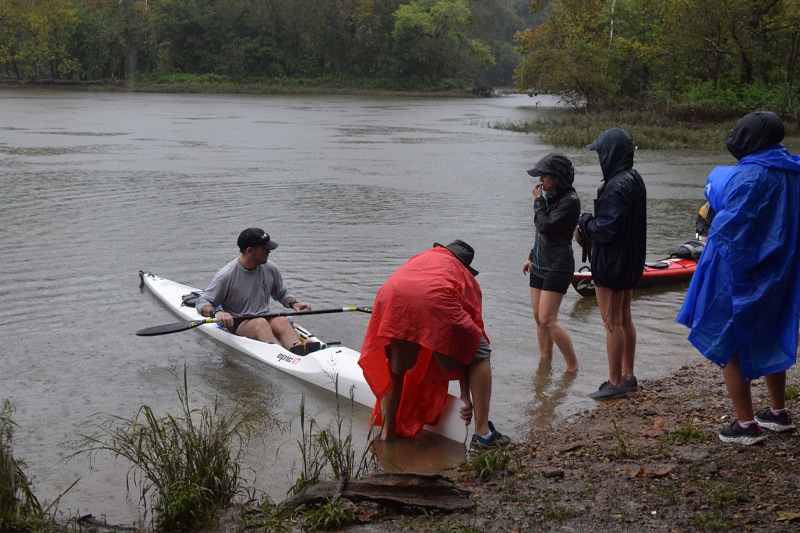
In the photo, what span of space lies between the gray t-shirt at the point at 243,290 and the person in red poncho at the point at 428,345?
2.52m

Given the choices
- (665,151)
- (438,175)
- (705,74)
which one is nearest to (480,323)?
(438,175)

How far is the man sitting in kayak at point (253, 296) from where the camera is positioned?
303 inches

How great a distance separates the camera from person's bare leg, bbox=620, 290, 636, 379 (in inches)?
240

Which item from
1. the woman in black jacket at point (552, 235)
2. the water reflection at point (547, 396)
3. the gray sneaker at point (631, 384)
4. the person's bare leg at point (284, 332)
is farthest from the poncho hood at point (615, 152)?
the person's bare leg at point (284, 332)

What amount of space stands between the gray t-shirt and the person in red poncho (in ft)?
8.28

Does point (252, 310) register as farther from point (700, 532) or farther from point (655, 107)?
point (655, 107)

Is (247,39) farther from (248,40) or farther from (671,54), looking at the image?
(671,54)

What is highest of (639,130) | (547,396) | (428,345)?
(639,130)

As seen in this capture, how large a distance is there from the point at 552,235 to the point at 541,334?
991 millimetres

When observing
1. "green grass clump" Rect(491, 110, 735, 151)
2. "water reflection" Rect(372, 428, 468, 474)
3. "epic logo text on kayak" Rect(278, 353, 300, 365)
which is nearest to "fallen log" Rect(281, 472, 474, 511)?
"water reflection" Rect(372, 428, 468, 474)

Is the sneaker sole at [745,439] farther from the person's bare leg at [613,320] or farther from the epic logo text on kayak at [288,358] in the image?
the epic logo text on kayak at [288,358]

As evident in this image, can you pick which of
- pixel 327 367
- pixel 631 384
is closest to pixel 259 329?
pixel 327 367

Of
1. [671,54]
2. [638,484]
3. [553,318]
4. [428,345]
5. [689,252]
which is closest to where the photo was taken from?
[638,484]

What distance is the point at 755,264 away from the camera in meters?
4.66
